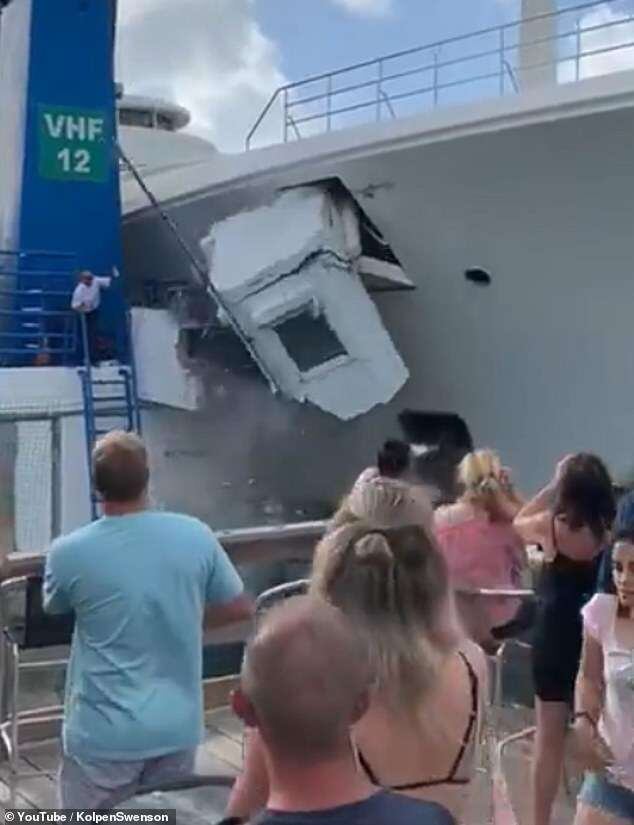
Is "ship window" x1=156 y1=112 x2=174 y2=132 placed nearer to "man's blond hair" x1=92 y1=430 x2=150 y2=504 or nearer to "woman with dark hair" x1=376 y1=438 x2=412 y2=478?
"woman with dark hair" x1=376 y1=438 x2=412 y2=478

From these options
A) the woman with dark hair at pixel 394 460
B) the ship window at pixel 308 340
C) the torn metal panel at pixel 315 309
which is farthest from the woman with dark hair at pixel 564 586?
the ship window at pixel 308 340

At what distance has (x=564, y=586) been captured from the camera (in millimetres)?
3592

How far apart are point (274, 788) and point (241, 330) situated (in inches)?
372

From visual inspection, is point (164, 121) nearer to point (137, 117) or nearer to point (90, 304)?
point (137, 117)

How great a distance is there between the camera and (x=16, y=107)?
41.7 ft

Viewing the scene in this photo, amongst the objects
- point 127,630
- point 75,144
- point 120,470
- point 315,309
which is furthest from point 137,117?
point 127,630

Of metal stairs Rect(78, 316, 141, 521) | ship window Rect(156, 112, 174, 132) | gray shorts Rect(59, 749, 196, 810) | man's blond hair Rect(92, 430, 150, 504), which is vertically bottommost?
gray shorts Rect(59, 749, 196, 810)

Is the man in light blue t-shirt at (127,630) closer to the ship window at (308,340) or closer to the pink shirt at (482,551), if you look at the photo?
the pink shirt at (482,551)

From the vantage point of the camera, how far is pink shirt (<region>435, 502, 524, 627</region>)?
4238 mm

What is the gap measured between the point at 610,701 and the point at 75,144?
1104cm

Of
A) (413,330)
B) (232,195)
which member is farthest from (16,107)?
(413,330)

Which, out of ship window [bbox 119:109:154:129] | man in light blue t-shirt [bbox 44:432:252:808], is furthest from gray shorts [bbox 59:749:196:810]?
ship window [bbox 119:109:154:129]

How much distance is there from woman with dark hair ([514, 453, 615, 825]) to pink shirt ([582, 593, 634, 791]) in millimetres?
774

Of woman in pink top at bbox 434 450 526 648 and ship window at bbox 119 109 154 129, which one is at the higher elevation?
ship window at bbox 119 109 154 129
